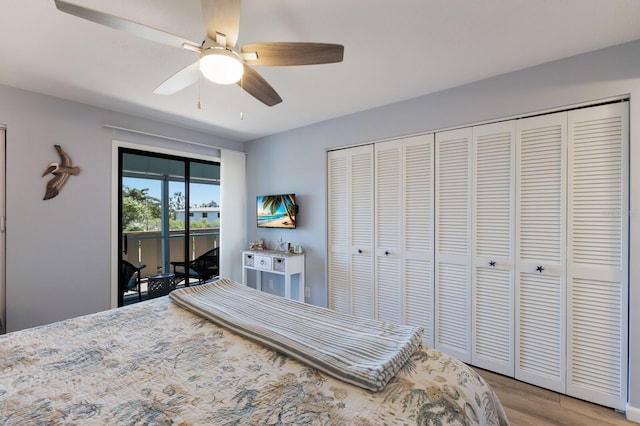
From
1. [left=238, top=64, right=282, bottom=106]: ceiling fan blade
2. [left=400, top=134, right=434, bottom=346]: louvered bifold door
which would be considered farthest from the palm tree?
[left=238, top=64, right=282, bottom=106]: ceiling fan blade

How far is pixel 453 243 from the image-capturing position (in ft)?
8.45

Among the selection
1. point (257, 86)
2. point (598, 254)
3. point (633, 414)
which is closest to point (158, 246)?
point (257, 86)

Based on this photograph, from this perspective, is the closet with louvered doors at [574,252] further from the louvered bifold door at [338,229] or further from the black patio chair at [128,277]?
the black patio chair at [128,277]

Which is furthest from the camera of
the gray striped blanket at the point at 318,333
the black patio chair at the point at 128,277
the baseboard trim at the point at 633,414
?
the black patio chair at the point at 128,277

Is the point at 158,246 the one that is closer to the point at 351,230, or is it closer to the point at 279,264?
the point at 279,264

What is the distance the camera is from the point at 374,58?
2.04 metres

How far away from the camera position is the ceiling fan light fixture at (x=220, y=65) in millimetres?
1363

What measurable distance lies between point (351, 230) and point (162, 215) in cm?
241

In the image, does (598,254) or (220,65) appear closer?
(220,65)

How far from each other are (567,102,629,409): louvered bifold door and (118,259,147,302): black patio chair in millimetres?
4138

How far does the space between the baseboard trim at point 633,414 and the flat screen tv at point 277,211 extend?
10.3 feet

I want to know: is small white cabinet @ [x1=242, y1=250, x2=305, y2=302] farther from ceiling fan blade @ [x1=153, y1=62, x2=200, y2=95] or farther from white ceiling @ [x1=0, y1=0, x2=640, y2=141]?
ceiling fan blade @ [x1=153, y1=62, x2=200, y2=95]

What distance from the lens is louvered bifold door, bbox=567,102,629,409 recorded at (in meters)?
1.92

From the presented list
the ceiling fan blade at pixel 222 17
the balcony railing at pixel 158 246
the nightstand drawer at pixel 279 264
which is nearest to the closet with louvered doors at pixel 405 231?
the nightstand drawer at pixel 279 264
